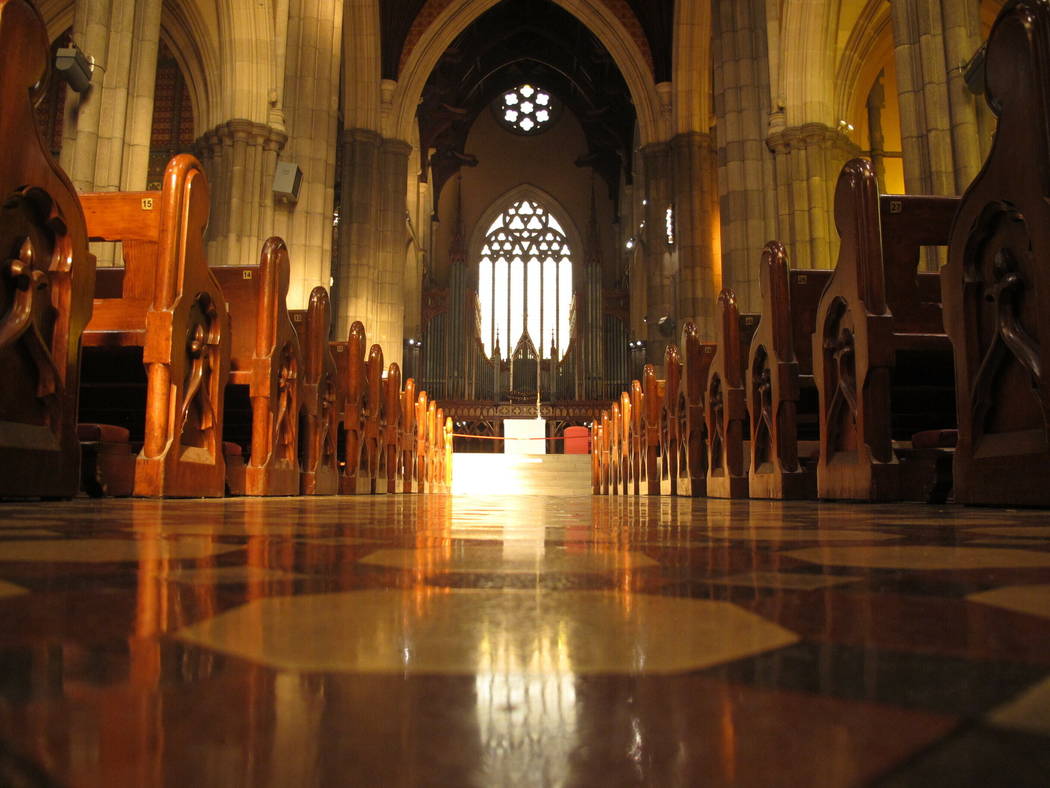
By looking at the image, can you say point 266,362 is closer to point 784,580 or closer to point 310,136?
point 784,580

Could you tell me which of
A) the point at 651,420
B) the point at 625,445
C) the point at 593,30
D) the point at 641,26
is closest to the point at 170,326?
the point at 651,420

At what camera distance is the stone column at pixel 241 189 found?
26.7 feet

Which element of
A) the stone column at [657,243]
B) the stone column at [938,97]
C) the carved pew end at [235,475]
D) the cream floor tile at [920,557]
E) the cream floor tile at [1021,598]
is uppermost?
the stone column at [657,243]

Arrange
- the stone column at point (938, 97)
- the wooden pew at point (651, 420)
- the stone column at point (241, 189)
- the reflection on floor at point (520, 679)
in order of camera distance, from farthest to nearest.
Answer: the stone column at point (241, 189) < the wooden pew at point (651, 420) < the stone column at point (938, 97) < the reflection on floor at point (520, 679)

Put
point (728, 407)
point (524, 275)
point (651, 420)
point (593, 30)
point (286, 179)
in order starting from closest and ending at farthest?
1. point (728, 407)
2. point (651, 420)
3. point (286, 179)
4. point (593, 30)
5. point (524, 275)

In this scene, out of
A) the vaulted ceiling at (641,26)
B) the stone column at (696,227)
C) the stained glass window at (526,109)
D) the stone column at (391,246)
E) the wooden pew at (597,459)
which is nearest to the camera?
the wooden pew at (597,459)

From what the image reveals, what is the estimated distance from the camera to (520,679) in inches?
12.0

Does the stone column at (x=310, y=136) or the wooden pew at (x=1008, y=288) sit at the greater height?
the stone column at (x=310, y=136)

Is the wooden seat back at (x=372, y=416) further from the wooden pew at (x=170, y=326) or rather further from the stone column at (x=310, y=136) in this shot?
the wooden pew at (x=170, y=326)

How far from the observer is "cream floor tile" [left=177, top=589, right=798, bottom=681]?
0.33 metres

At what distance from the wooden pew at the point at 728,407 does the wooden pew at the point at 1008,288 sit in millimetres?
1789

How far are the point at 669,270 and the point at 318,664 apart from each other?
1353cm

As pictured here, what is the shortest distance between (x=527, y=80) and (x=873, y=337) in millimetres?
19435

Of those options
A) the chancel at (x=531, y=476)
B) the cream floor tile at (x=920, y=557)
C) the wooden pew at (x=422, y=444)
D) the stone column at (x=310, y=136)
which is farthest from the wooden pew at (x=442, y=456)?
the cream floor tile at (x=920, y=557)
